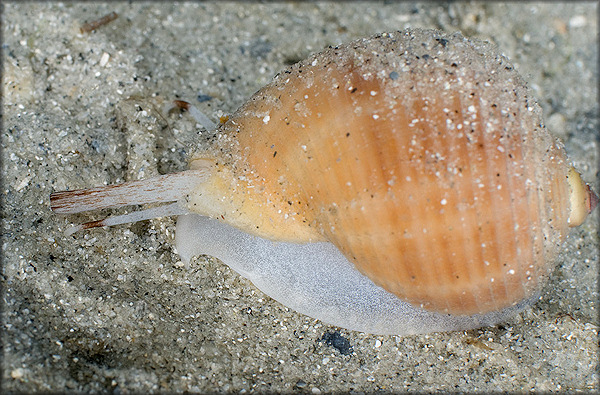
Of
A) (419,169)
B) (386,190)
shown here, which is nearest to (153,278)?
(386,190)

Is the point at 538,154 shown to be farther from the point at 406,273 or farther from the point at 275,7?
the point at 275,7

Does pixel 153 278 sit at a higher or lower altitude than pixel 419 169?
lower

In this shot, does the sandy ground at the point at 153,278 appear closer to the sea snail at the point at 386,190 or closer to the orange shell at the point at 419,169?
the sea snail at the point at 386,190

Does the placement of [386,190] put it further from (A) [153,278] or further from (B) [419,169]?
(A) [153,278]

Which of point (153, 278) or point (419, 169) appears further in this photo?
point (153, 278)

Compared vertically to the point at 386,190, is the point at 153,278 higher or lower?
lower

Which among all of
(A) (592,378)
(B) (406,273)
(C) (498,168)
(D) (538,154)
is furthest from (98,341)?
(A) (592,378)
